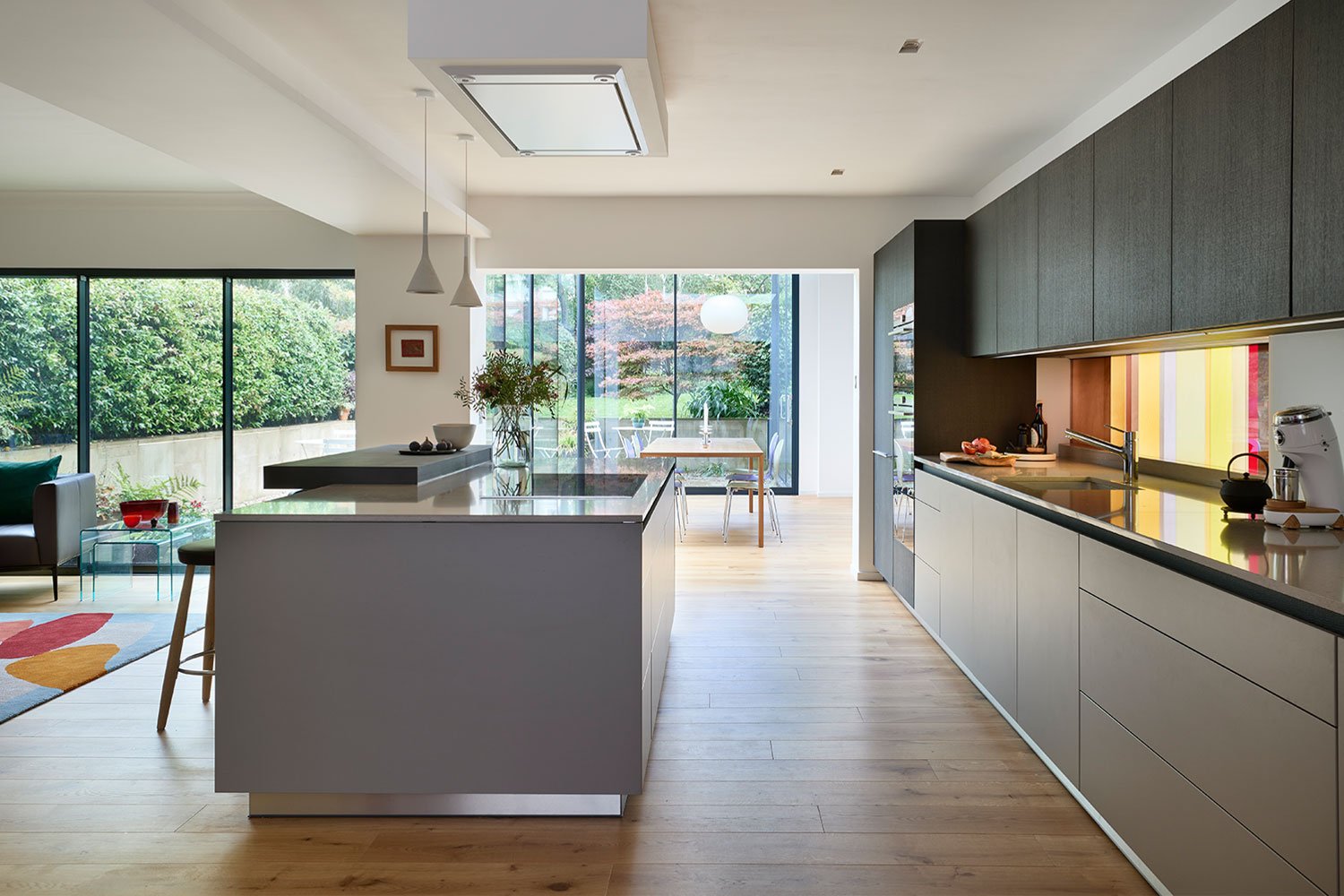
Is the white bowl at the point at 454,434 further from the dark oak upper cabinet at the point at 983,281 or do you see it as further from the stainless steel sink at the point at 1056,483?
the dark oak upper cabinet at the point at 983,281

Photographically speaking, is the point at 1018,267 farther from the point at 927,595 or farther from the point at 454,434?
the point at 454,434

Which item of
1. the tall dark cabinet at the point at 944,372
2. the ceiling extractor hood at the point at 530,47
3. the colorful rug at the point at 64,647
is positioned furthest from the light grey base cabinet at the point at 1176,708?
the colorful rug at the point at 64,647

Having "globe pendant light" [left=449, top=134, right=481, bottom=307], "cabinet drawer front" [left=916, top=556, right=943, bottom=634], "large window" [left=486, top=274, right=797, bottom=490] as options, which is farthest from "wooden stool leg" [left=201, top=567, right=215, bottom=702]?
"large window" [left=486, top=274, right=797, bottom=490]

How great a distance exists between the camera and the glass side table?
528 centimetres

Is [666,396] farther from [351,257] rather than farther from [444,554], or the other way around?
[444,554]

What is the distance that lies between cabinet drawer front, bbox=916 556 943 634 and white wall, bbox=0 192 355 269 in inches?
175

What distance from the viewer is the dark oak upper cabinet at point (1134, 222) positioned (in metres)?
2.66

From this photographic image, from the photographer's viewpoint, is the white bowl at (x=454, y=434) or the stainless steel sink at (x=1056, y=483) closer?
the stainless steel sink at (x=1056, y=483)

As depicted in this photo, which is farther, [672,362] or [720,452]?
[672,362]

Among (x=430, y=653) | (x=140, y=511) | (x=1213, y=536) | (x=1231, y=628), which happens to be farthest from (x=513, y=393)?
(x=140, y=511)

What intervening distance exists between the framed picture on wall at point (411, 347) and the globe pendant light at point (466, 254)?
→ 1.77 ft

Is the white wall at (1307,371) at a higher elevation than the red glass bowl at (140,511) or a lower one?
higher

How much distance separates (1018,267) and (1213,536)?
2212 mm

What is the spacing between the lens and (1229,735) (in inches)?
67.8
